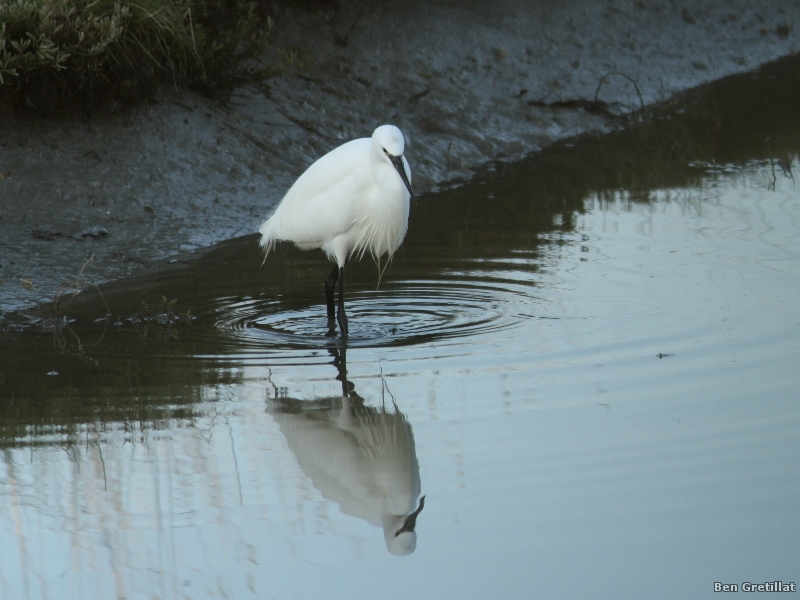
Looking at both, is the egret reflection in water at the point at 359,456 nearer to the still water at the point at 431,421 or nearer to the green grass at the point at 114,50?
the still water at the point at 431,421

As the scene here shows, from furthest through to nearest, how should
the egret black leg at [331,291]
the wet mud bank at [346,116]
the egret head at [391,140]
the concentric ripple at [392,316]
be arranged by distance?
the wet mud bank at [346,116] < the egret black leg at [331,291] < the concentric ripple at [392,316] < the egret head at [391,140]

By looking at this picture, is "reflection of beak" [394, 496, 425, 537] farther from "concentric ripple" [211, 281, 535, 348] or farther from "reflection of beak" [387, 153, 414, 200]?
"reflection of beak" [387, 153, 414, 200]

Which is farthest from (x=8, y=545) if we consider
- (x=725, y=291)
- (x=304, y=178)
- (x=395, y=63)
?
(x=395, y=63)

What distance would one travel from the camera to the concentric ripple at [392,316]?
5871 mm

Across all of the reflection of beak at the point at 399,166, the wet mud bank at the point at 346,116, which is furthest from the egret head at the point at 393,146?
the wet mud bank at the point at 346,116

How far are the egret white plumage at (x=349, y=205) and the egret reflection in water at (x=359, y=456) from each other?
112 cm

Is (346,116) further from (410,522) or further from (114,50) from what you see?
(410,522)

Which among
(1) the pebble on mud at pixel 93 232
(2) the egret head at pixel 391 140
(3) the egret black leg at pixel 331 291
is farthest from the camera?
(1) the pebble on mud at pixel 93 232

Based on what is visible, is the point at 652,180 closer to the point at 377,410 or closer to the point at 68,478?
the point at 377,410

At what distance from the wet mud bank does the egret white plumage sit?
1.31m

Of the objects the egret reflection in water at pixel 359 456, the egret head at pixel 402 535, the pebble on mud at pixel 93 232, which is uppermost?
the pebble on mud at pixel 93 232

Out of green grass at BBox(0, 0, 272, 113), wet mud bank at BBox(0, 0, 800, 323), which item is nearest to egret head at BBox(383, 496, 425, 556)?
wet mud bank at BBox(0, 0, 800, 323)

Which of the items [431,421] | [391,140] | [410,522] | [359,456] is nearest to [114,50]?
[391,140]

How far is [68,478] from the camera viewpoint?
418 cm
